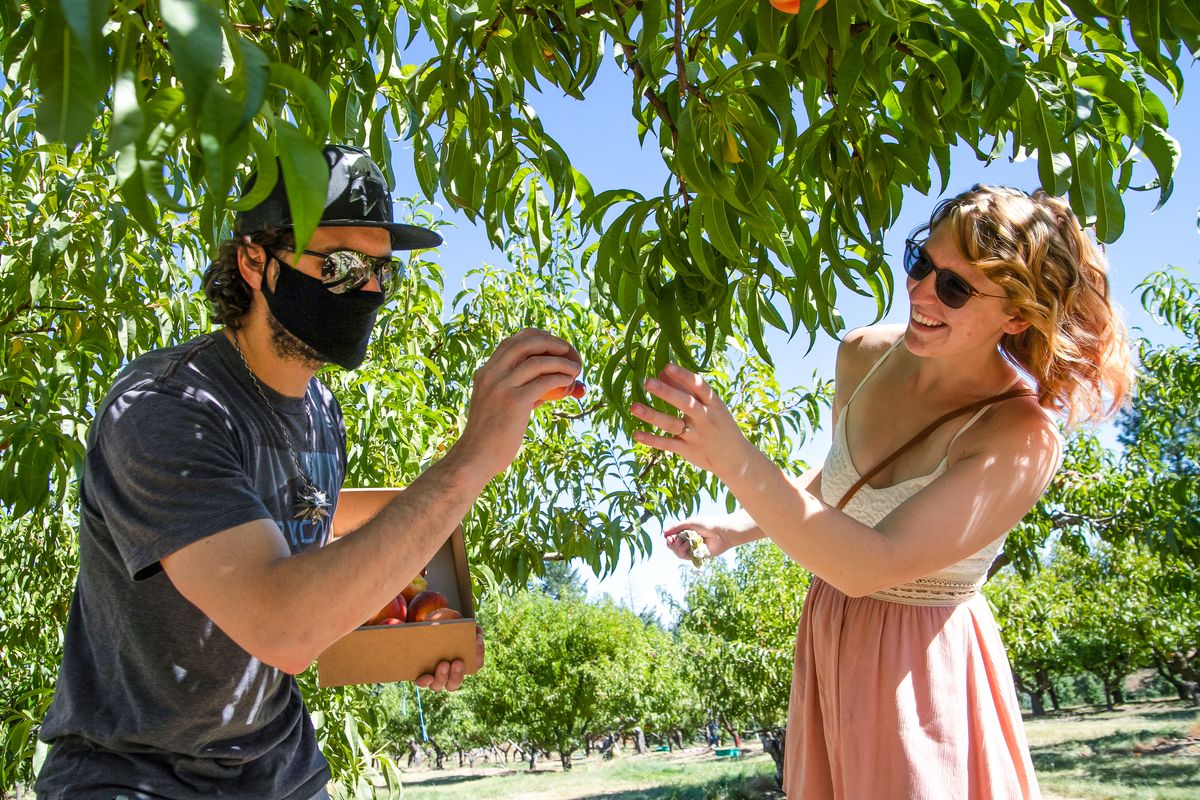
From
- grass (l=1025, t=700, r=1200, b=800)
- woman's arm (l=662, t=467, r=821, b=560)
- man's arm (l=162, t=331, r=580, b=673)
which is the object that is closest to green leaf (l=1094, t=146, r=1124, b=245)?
man's arm (l=162, t=331, r=580, b=673)

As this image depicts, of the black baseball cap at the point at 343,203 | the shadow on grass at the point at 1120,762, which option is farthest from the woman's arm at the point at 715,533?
the shadow on grass at the point at 1120,762

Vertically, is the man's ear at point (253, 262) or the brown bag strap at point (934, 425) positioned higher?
the man's ear at point (253, 262)

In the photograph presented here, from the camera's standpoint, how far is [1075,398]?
1785 millimetres

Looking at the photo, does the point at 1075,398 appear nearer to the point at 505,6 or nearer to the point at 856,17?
the point at 856,17

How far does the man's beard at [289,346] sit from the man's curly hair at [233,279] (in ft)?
0.24

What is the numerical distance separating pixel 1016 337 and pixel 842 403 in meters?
0.42

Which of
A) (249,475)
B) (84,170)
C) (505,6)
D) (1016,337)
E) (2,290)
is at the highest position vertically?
(84,170)

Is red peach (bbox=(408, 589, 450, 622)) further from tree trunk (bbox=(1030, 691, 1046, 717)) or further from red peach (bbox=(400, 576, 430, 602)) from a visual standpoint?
tree trunk (bbox=(1030, 691, 1046, 717))

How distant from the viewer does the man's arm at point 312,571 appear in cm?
119

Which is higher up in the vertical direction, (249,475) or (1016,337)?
(1016,337)

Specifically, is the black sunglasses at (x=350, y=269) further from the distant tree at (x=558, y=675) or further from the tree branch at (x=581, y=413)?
the distant tree at (x=558, y=675)

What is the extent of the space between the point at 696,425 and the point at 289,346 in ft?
2.10

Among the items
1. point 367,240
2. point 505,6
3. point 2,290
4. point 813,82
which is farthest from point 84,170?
point 813,82

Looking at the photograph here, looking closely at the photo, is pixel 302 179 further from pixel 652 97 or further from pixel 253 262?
pixel 253 262
